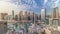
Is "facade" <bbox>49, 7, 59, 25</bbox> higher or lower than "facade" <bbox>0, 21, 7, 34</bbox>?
higher

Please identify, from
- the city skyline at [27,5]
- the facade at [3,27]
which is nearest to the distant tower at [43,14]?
the city skyline at [27,5]

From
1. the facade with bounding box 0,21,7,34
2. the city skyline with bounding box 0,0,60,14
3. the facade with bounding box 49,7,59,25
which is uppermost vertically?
the city skyline with bounding box 0,0,60,14

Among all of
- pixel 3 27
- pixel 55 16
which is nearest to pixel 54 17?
pixel 55 16

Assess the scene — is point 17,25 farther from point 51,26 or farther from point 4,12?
point 51,26

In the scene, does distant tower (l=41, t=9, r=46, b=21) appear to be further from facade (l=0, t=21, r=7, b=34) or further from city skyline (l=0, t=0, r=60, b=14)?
facade (l=0, t=21, r=7, b=34)

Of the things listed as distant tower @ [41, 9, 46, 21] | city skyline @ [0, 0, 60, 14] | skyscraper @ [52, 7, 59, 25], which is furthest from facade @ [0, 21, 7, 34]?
skyscraper @ [52, 7, 59, 25]

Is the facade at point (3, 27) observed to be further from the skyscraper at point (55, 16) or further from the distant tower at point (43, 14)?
the skyscraper at point (55, 16)

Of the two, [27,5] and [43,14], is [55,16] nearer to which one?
[43,14]

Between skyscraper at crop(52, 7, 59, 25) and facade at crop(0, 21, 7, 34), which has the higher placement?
skyscraper at crop(52, 7, 59, 25)

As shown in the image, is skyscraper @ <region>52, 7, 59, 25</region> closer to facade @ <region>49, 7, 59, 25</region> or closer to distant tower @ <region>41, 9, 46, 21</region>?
facade @ <region>49, 7, 59, 25</region>
